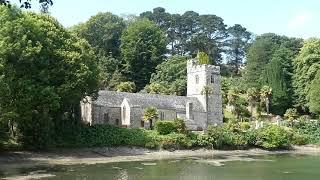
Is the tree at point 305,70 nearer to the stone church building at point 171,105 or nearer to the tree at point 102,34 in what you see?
the stone church building at point 171,105

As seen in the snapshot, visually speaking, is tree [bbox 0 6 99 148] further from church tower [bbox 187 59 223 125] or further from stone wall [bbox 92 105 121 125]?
church tower [bbox 187 59 223 125]

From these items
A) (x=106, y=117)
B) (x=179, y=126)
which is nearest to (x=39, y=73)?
(x=179, y=126)

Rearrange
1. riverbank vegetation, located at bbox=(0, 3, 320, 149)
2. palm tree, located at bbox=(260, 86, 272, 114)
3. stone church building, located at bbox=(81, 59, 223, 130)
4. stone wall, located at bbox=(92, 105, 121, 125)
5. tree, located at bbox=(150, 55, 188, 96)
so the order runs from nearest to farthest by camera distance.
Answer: riverbank vegetation, located at bbox=(0, 3, 320, 149), stone wall, located at bbox=(92, 105, 121, 125), stone church building, located at bbox=(81, 59, 223, 130), palm tree, located at bbox=(260, 86, 272, 114), tree, located at bbox=(150, 55, 188, 96)

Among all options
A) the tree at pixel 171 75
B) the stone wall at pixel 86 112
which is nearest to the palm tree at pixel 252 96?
the tree at pixel 171 75

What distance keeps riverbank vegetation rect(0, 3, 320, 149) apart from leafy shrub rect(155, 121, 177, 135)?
12 cm

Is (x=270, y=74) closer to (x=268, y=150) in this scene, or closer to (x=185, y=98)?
(x=185, y=98)

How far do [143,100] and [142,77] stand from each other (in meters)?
32.5

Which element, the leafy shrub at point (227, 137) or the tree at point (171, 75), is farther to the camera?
the tree at point (171, 75)

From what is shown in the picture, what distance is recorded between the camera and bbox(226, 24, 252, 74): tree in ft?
432

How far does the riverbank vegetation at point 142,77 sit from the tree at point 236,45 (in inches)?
12.4

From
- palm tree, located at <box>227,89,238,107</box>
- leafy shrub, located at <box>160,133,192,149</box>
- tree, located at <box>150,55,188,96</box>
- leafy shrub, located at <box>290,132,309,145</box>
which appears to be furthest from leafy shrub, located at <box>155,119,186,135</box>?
tree, located at <box>150,55,188,96</box>

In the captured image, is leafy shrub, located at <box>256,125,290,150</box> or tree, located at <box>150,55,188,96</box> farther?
tree, located at <box>150,55,188,96</box>

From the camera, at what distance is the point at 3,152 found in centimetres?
4284

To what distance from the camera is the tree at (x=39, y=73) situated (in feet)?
133
